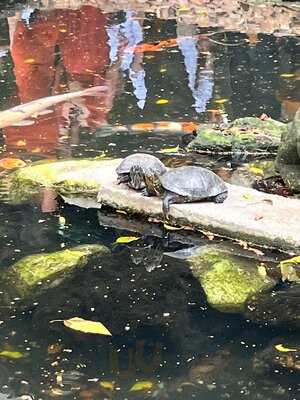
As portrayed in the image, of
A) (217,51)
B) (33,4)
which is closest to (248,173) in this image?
(217,51)

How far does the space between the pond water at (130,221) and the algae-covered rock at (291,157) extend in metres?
0.61

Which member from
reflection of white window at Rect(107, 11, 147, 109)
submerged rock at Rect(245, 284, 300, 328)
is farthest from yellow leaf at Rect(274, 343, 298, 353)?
reflection of white window at Rect(107, 11, 147, 109)

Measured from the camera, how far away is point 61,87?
956 cm

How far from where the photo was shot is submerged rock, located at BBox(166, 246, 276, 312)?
4.41 metres

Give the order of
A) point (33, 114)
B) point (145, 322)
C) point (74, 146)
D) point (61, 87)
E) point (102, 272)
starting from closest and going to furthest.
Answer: point (145, 322), point (102, 272), point (74, 146), point (33, 114), point (61, 87)

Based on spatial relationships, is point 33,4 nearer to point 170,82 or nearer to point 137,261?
point 170,82

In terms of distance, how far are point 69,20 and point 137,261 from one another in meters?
9.76

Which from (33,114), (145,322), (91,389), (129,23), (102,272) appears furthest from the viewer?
(129,23)

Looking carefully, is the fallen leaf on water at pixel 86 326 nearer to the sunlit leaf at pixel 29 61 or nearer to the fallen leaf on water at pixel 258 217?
the fallen leaf on water at pixel 258 217

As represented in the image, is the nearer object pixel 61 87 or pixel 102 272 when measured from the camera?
pixel 102 272

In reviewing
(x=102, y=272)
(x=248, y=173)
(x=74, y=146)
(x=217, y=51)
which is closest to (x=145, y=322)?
(x=102, y=272)

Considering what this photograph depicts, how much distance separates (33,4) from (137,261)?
455 inches

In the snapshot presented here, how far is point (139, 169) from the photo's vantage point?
5574 millimetres

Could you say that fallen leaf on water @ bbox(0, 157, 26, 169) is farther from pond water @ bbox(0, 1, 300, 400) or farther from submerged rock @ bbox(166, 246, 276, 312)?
submerged rock @ bbox(166, 246, 276, 312)
